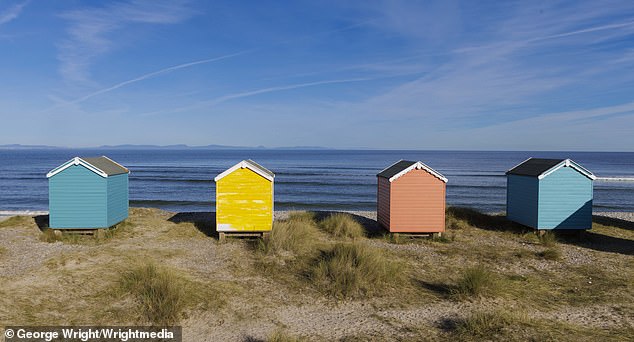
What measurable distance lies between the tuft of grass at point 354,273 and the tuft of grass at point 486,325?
224 cm

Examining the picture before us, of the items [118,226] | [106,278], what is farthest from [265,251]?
[118,226]

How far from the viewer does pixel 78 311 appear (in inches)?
325

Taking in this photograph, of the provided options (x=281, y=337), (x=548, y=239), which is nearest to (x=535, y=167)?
(x=548, y=239)

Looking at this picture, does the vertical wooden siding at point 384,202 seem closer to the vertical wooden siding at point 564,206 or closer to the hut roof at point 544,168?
the hut roof at point 544,168

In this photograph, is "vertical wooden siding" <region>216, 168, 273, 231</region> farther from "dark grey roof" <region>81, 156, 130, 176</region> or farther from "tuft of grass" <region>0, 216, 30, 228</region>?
"tuft of grass" <region>0, 216, 30, 228</region>

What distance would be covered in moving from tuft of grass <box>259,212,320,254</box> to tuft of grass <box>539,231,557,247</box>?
295 inches

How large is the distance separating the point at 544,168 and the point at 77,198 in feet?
51.2

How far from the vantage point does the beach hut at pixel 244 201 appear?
14.0 metres

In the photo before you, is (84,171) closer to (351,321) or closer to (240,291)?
(240,291)

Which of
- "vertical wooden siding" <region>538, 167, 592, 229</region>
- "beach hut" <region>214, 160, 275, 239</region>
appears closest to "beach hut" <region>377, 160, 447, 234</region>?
"vertical wooden siding" <region>538, 167, 592, 229</region>

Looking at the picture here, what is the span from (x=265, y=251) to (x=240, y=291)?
3.15 meters

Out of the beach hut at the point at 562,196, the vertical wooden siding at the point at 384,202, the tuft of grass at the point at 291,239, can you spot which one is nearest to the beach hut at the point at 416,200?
the vertical wooden siding at the point at 384,202

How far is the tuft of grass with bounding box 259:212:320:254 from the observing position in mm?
12852

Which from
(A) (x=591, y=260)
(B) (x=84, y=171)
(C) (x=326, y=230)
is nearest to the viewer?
(A) (x=591, y=260)
